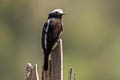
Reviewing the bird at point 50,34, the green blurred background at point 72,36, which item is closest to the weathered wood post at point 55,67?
the bird at point 50,34

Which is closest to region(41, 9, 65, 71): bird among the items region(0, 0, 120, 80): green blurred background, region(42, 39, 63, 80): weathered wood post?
region(42, 39, 63, 80): weathered wood post

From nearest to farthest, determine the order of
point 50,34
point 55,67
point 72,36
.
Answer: point 55,67, point 50,34, point 72,36

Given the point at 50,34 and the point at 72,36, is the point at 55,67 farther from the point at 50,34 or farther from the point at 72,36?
the point at 72,36

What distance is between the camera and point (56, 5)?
27078mm

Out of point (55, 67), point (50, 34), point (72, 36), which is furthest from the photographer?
point (72, 36)

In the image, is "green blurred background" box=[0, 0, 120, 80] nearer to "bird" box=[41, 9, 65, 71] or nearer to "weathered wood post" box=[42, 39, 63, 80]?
"bird" box=[41, 9, 65, 71]

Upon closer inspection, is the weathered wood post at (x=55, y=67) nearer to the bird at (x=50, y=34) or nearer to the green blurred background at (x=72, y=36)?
the bird at (x=50, y=34)

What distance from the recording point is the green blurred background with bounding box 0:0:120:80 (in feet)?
74.7

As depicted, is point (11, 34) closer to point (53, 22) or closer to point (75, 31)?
point (75, 31)

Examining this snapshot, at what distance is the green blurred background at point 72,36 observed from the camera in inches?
896

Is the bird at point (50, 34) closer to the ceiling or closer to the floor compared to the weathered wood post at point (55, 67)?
closer to the ceiling

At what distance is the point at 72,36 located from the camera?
25.9m

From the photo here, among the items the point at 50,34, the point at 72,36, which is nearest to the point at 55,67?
the point at 50,34

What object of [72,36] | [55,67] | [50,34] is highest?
[50,34]
